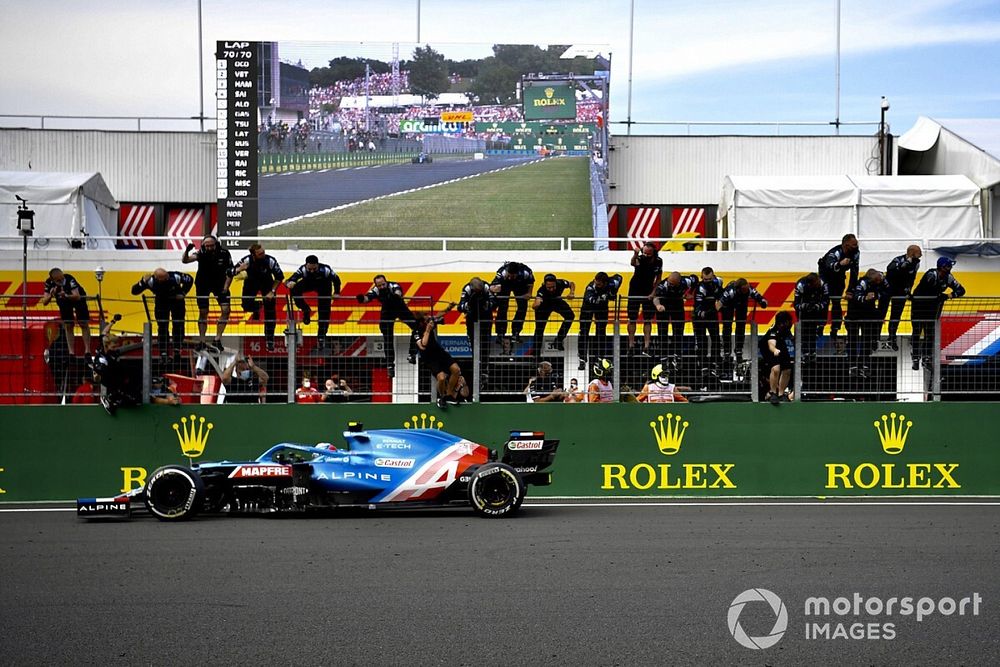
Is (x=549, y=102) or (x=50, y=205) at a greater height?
(x=549, y=102)

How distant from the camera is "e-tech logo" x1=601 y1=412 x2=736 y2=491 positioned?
548 inches

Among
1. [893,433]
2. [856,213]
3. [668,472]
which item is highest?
[856,213]

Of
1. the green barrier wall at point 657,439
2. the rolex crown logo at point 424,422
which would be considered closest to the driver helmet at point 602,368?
the green barrier wall at point 657,439

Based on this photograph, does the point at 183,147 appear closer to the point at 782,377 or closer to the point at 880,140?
the point at 880,140

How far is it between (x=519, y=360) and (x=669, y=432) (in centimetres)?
200

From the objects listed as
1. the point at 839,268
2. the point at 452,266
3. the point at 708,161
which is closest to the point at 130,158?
the point at 452,266

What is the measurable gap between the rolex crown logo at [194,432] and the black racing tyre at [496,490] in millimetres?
4036

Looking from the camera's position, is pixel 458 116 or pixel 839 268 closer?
pixel 839 268

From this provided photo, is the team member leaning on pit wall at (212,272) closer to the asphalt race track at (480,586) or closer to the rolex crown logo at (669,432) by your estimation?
the asphalt race track at (480,586)

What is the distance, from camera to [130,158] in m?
29.0

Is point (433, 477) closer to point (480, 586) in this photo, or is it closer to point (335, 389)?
point (335, 389)

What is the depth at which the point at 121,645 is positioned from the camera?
20.4 feet

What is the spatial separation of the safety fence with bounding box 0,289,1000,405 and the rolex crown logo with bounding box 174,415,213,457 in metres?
0.26

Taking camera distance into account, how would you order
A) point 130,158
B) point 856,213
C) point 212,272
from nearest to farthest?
point 212,272 < point 856,213 < point 130,158
